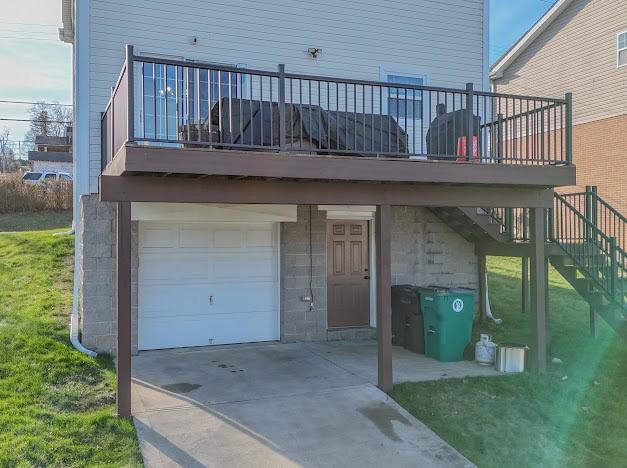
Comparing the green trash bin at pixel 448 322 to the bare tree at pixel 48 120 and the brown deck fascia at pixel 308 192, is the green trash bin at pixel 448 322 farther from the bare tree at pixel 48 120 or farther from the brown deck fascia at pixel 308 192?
the bare tree at pixel 48 120

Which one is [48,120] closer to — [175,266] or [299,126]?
[175,266]

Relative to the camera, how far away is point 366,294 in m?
9.40

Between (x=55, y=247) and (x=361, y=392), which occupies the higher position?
(x=55, y=247)

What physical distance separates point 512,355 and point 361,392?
7.23ft

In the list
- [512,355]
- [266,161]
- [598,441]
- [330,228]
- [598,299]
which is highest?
[266,161]

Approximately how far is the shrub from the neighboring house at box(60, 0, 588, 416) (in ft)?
21.6

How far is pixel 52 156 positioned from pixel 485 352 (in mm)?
29894

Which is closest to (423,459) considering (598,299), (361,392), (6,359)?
(361,392)

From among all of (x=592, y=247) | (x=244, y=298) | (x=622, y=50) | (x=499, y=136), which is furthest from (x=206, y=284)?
(x=622, y=50)

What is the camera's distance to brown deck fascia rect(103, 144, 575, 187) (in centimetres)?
507

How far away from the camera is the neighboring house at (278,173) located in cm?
562

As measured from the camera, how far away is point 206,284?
333 inches

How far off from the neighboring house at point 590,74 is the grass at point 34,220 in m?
15.4

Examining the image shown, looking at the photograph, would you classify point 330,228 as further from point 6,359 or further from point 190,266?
point 6,359
